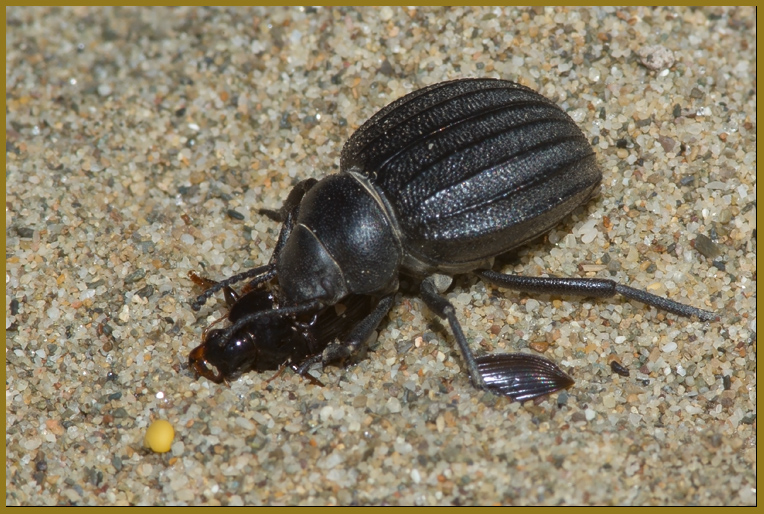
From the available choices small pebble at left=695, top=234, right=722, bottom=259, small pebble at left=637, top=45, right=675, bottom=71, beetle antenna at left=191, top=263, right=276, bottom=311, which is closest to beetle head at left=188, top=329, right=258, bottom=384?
Result: beetle antenna at left=191, top=263, right=276, bottom=311

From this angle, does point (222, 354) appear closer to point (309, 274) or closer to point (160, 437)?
point (160, 437)

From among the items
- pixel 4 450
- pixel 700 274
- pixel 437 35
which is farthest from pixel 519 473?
pixel 437 35

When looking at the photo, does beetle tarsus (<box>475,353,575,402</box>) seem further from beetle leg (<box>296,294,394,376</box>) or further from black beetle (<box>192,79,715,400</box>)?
beetle leg (<box>296,294,394,376</box>)

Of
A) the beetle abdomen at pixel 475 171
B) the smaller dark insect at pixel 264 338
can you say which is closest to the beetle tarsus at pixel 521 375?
the beetle abdomen at pixel 475 171

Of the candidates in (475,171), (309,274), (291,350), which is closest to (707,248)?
(475,171)

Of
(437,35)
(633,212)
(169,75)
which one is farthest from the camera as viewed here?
(169,75)

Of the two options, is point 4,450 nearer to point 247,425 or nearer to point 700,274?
point 247,425
